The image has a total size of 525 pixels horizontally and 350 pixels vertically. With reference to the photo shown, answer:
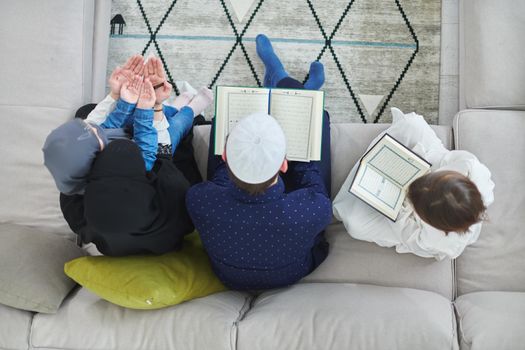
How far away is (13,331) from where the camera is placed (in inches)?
63.7

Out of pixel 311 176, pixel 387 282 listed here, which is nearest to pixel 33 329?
pixel 311 176

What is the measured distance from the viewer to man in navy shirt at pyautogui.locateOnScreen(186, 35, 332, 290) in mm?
1395

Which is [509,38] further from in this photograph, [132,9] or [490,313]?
[132,9]

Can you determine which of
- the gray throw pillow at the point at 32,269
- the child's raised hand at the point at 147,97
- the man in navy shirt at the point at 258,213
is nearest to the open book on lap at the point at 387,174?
the man in navy shirt at the point at 258,213

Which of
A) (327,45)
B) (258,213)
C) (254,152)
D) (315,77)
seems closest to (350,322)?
(258,213)

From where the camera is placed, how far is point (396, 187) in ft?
5.49

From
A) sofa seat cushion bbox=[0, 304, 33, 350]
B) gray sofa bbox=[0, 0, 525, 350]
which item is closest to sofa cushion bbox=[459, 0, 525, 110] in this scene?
gray sofa bbox=[0, 0, 525, 350]

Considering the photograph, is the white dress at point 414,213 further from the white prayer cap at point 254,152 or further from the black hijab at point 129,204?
the black hijab at point 129,204

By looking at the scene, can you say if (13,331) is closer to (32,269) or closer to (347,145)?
(32,269)

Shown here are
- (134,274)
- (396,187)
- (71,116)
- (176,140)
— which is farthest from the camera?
(71,116)

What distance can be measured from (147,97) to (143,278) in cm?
59

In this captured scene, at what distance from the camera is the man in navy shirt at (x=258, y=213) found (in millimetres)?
1395

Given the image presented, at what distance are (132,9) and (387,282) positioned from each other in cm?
164

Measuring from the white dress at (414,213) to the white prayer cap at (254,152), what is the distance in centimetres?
44
